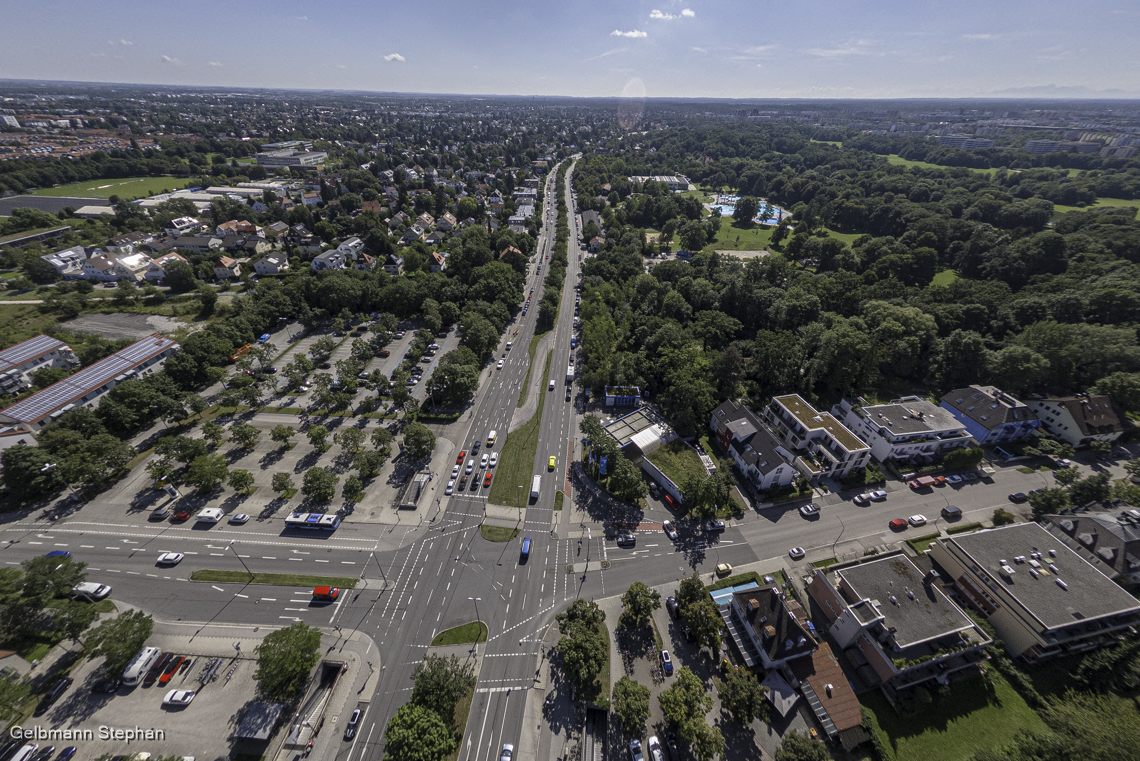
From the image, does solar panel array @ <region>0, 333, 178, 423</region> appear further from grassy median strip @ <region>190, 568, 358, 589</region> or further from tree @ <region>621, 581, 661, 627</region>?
tree @ <region>621, 581, 661, 627</region>

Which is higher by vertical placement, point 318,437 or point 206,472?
point 318,437

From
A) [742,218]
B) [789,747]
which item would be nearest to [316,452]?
[789,747]

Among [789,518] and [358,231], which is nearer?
[789,518]

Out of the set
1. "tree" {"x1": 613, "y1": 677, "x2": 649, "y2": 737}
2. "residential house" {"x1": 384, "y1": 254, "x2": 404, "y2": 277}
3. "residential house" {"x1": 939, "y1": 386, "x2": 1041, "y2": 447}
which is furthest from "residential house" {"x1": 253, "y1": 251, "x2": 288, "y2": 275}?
"residential house" {"x1": 939, "y1": 386, "x2": 1041, "y2": 447}

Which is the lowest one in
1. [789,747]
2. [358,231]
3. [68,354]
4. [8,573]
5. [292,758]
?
[292,758]

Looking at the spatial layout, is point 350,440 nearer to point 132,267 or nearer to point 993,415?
point 993,415

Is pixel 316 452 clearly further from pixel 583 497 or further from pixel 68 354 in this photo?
pixel 68 354

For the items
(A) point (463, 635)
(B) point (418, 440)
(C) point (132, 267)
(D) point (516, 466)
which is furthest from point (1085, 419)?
(C) point (132, 267)
